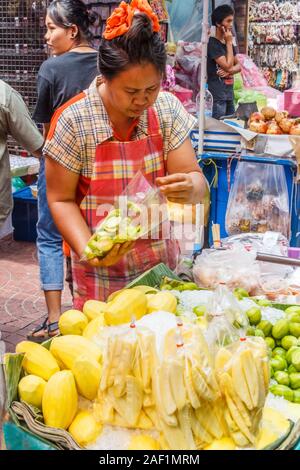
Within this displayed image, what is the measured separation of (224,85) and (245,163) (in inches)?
114

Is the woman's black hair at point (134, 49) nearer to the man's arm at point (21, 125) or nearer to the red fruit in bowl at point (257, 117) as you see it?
the man's arm at point (21, 125)

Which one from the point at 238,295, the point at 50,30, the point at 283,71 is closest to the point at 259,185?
the point at 50,30

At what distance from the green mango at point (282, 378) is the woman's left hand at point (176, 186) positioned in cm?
75

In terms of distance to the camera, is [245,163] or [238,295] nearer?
[238,295]

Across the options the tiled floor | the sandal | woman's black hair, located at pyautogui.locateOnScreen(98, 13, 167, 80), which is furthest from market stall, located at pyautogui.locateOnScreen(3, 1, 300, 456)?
the tiled floor

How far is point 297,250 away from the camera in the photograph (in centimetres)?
344

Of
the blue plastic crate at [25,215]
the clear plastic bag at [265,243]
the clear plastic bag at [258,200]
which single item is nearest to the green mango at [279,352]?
the clear plastic bag at [265,243]

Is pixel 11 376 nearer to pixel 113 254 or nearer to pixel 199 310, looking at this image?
pixel 113 254

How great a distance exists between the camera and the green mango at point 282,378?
173 cm

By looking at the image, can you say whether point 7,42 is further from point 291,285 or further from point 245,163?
point 291,285

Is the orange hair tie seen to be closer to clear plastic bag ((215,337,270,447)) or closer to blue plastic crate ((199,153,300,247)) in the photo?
clear plastic bag ((215,337,270,447))

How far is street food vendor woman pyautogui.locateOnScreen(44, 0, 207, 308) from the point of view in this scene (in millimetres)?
2066

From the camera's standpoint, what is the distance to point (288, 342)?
192 cm

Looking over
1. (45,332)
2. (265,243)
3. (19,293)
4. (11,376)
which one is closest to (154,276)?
(11,376)
